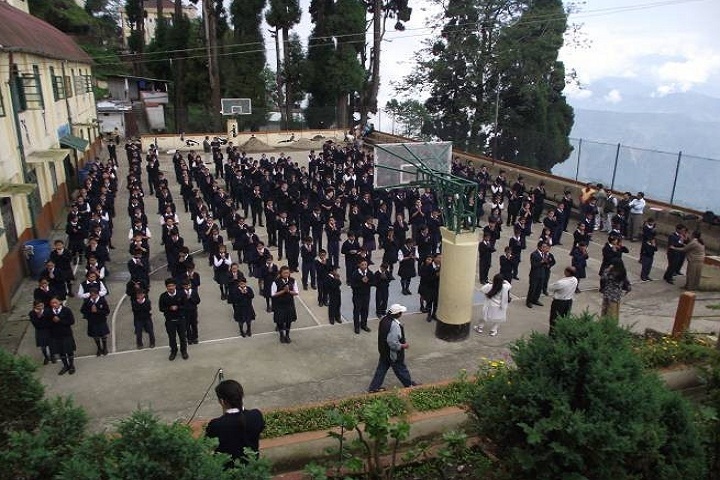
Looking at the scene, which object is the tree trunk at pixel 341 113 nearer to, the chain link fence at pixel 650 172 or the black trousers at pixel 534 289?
the chain link fence at pixel 650 172

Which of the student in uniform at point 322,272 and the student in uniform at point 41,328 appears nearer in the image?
the student in uniform at point 41,328

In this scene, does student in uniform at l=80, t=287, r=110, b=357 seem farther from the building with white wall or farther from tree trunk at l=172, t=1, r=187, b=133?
tree trunk at l=172, t=1, r=187, b=133

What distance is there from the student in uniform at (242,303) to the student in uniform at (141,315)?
4.18ft

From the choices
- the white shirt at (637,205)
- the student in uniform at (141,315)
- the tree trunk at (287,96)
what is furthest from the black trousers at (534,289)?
the tree trunk at (287,96)

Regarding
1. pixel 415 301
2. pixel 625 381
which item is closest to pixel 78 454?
pixel 625 381

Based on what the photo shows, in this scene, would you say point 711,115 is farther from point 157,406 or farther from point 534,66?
point 157,406

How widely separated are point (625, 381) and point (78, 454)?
9.81 feet

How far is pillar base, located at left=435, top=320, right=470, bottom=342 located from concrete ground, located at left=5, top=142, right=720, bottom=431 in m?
0.13

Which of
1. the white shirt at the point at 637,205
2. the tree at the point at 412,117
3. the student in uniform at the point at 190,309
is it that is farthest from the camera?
the tree at the point at 412,117

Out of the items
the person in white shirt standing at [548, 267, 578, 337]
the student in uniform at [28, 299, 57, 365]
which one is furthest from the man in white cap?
the student in uniform at [28, 299, 57, 365]

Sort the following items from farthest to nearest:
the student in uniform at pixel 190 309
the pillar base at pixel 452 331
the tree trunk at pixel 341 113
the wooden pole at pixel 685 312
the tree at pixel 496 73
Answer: the tree trunk at pixel 341 113 < the tree at pixel 496 73 < the pillar base at pixel 452 331 < the student in uniform at pixel 190 309 < the wooden pole at pixel 685 312

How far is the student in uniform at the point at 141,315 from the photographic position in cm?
839

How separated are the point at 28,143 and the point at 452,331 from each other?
37.8 ft

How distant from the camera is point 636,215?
48.4ft
